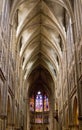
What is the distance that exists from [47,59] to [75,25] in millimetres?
22369

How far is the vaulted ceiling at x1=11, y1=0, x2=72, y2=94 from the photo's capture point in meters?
32.3

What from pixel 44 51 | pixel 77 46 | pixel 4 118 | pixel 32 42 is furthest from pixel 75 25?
pixel 44 51

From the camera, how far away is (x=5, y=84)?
24.0 meters

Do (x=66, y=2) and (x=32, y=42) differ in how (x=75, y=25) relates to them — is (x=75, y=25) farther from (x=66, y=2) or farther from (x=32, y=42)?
(x=32, y=42)

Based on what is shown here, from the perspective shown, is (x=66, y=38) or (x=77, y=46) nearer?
(x=77, y=46)

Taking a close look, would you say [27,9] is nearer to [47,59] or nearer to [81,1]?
[81,1]

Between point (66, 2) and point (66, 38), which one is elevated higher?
point (66, 2)

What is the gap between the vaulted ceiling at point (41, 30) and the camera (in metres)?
32.3

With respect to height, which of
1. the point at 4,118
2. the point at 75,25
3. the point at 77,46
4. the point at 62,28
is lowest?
the point at 4,118

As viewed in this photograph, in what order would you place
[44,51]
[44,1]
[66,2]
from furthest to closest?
[44,51], [44,1], [66,2]

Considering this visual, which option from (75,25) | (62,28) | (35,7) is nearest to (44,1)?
(35,7)

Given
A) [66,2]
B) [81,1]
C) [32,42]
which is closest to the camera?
[81,1]

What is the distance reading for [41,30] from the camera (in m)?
39.0

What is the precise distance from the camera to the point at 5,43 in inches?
967
